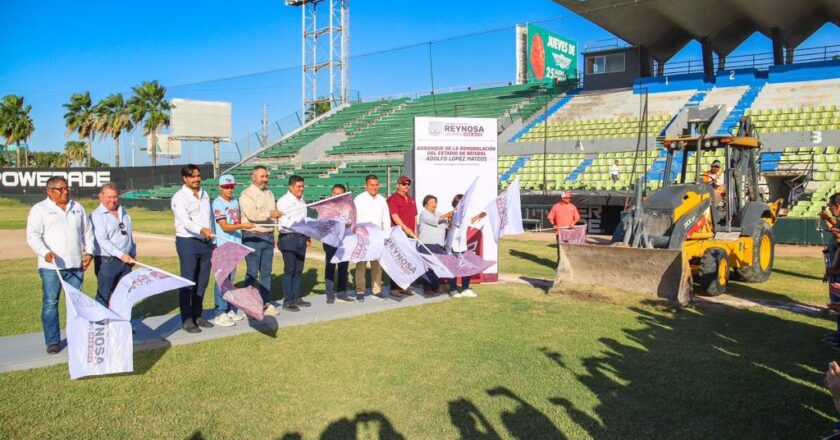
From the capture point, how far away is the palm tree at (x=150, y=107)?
Result: 5362cm

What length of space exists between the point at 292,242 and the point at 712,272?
6291 mm

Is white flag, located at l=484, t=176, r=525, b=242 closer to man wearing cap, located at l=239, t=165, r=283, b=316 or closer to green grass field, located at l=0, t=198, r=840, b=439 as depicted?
green grass field, located at l=0, t=198, r=840, b=439

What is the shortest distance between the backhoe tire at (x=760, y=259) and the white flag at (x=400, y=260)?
587 cm

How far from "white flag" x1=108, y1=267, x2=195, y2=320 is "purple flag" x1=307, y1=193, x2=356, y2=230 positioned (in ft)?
8.33

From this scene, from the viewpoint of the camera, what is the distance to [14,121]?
184 feet

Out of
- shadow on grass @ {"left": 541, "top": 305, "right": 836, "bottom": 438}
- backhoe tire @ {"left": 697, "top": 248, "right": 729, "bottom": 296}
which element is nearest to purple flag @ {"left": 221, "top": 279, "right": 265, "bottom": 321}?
shadow on grass @ {"left": 541, "top": 305, "right": 836, "bottom": 438}

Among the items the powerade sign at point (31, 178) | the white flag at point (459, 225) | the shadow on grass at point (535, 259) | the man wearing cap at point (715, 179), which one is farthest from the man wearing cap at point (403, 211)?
the powerade sign at point (31, 178)

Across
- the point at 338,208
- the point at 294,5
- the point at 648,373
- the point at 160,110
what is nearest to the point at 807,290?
the point at 648,373

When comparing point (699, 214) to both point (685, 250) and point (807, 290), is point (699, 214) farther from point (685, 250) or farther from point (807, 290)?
point (807, 290)

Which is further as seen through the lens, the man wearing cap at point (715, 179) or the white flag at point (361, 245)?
the man wearing cap at point (715, 179)

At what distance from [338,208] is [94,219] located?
3.14m

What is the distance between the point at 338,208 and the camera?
8742 mm

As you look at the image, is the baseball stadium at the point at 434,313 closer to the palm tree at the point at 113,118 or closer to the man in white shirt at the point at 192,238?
the man in white shirt at the point at 192,238

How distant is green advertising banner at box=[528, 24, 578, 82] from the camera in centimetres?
4347
